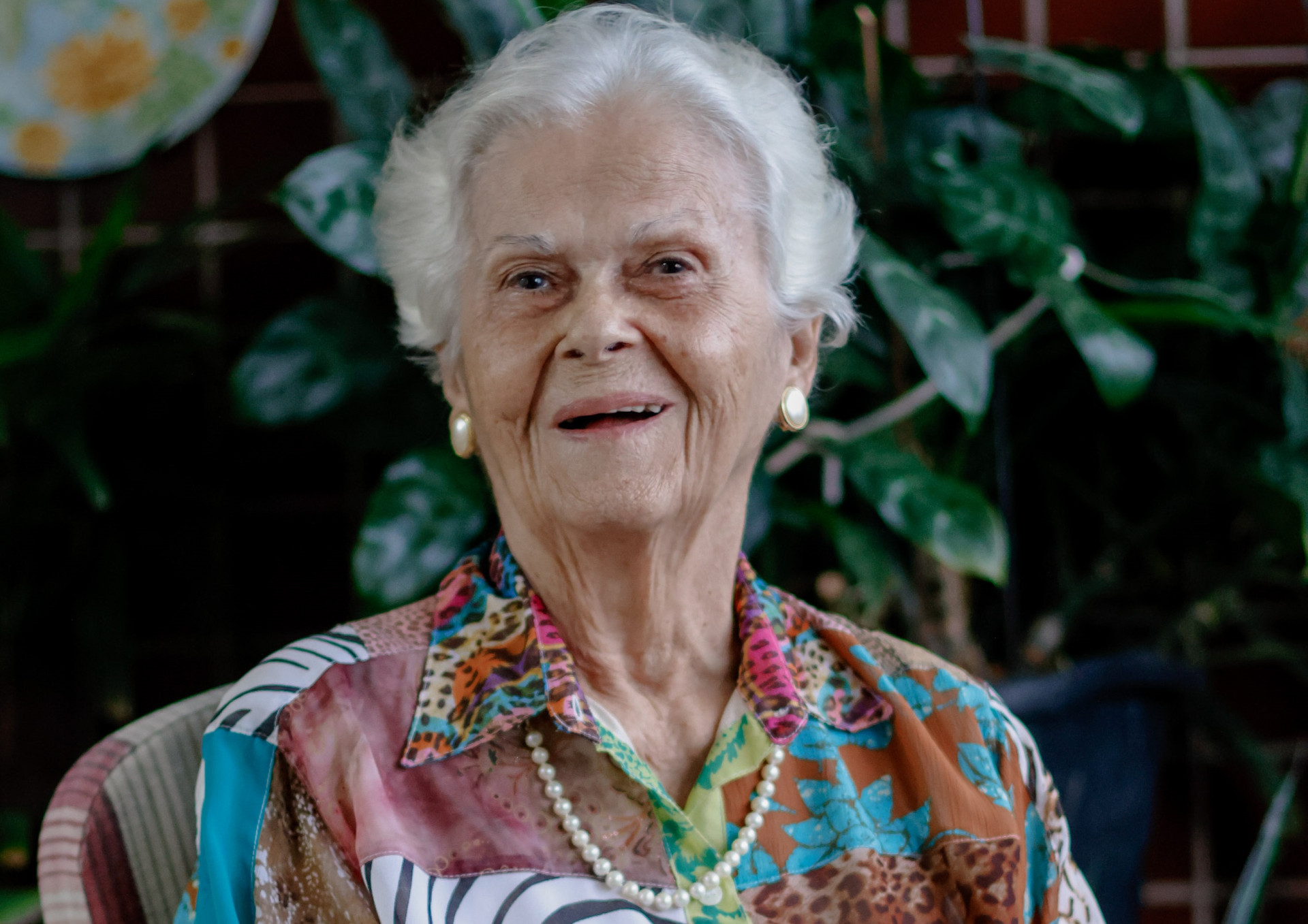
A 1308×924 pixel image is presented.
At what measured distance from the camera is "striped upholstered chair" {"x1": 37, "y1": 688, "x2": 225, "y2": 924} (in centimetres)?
84

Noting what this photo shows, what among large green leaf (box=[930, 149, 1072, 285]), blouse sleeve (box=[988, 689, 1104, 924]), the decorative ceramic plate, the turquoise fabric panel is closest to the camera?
the turquoise fabric panel

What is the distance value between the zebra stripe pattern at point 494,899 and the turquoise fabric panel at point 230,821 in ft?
0.32

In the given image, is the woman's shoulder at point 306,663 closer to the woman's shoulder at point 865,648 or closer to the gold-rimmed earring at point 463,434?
the gold-rimmed earring at point 463,434

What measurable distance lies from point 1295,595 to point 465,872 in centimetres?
179

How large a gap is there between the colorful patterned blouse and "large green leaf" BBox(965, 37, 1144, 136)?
2.64 ft

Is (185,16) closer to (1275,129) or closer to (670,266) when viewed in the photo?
(670,266)

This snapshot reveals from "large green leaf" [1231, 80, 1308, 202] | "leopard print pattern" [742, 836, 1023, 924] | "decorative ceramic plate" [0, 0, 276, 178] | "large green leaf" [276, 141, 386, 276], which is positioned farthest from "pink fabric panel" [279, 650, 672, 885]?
"large green leaf" [1231, 80, 1308, 202]

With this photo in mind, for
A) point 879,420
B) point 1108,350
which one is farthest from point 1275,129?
point 879,420

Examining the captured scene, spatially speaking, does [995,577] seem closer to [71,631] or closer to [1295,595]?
[1295,595]

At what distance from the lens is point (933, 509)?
4.54 feet

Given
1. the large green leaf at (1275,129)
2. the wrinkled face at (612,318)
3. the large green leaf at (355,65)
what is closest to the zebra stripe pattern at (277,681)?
the wrinkled face at (612,318)

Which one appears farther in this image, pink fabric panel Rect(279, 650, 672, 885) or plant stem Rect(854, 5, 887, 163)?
plant stem Rect(854, 5, 887, 163)

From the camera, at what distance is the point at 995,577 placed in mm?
1322

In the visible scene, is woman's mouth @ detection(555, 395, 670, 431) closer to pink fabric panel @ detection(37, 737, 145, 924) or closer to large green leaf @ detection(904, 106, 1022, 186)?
pink fabric panel @ detection(37, 737, 145, 924)
